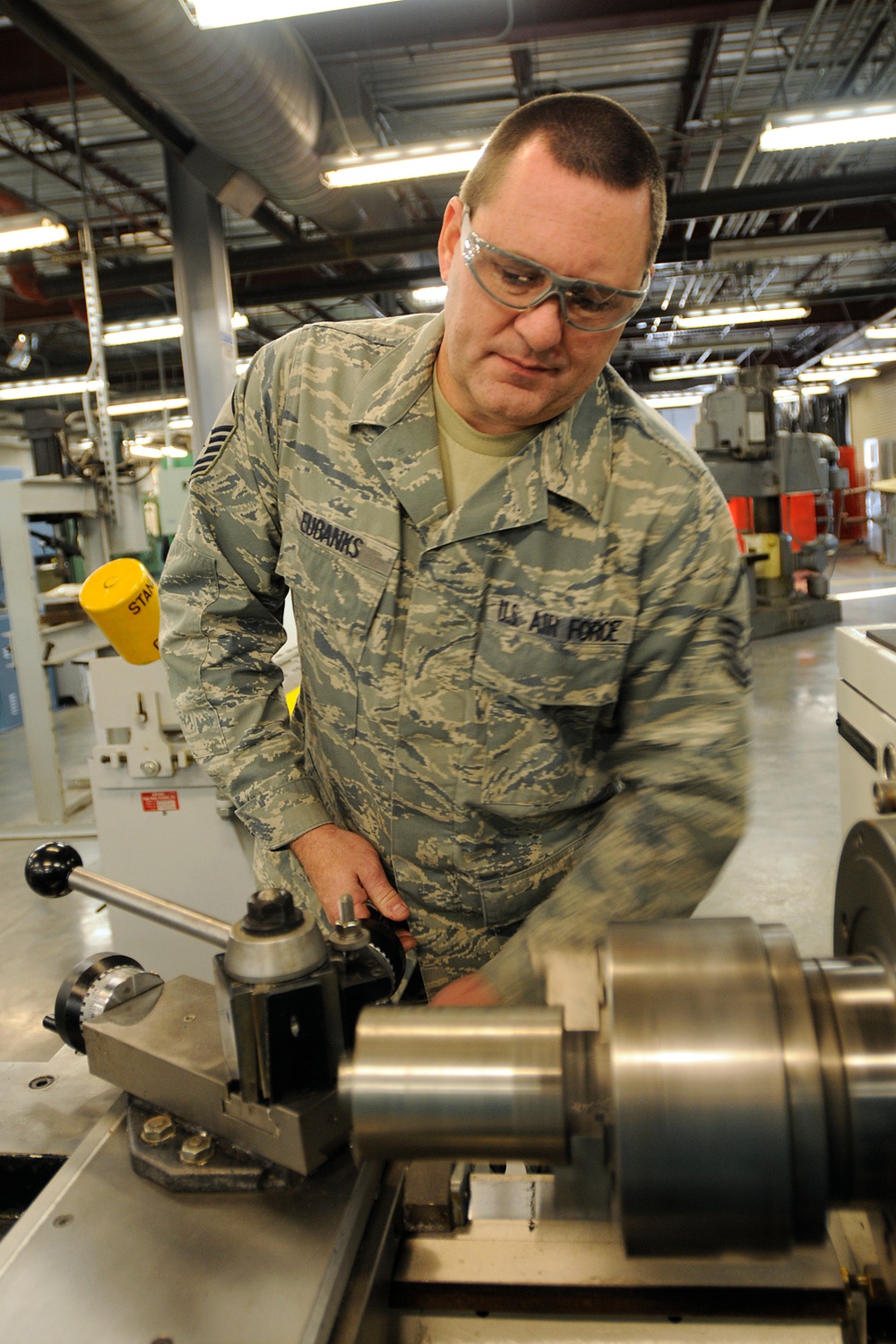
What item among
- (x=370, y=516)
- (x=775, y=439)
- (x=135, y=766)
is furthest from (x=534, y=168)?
(x=775, y=439)

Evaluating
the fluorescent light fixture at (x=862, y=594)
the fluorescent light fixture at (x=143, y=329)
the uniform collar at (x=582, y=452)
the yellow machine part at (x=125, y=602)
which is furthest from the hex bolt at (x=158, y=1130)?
the fluorescent light fixture at (x=862, y=594)

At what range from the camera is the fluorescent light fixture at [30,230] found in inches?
151

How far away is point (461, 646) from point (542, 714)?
12 centimetres

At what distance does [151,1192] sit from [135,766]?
5.49ft

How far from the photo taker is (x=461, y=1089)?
1.72ft

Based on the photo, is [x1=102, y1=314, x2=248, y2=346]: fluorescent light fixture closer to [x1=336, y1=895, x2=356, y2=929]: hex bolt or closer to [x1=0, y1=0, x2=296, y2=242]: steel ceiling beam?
[x1=0, y1=0, x2=296, y2=242]: steel ceiling beam

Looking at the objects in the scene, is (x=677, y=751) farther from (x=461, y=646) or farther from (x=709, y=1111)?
(x=709, y=1111)

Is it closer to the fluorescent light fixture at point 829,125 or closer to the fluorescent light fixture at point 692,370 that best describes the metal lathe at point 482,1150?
the fluorescent light fixture at point 829,125

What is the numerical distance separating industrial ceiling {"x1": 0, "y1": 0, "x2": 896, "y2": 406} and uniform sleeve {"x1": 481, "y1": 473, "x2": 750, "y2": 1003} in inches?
96.6

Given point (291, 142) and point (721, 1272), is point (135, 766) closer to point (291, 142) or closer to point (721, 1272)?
point (721, 1272)

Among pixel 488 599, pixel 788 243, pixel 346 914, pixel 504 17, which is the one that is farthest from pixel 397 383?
pixel 788 243

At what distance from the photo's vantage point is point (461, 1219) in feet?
2.22

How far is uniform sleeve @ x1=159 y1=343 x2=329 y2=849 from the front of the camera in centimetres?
113

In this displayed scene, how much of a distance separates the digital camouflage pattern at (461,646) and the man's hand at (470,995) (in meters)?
0.07
